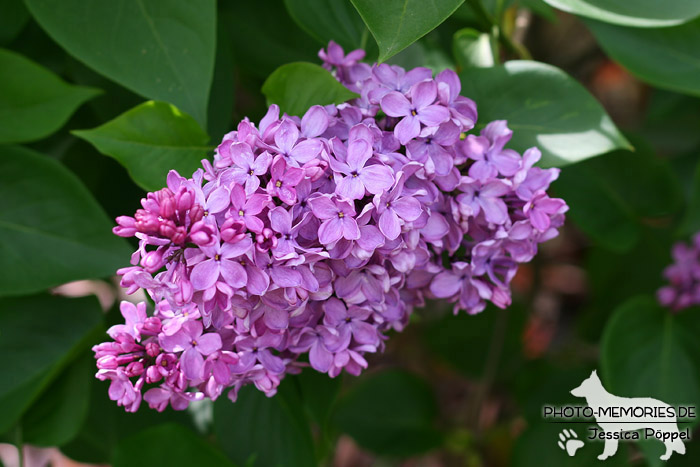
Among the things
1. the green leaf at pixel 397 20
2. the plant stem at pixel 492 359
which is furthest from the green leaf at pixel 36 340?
the plant stem at pixel 492 359

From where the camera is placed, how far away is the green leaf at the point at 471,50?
1.03m

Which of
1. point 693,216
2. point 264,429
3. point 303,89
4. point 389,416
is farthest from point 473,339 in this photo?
point 303,89

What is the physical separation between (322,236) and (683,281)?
977 mm

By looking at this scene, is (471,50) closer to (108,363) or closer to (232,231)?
→ (232,231)

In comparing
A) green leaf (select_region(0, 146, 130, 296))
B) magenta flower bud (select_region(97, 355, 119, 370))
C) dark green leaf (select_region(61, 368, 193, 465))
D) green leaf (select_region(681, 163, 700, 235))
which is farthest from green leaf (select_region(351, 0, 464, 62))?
dark green leaf (select_region(61, 368, 193, 465))

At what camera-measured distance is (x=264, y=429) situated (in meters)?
1.12

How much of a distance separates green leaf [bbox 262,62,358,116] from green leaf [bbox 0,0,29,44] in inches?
22.5

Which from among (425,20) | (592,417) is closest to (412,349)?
(592,417)

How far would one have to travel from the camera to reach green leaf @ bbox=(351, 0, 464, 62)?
27.3 inches


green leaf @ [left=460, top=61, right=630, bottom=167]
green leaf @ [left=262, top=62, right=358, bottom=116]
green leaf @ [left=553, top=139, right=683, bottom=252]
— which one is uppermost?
green leaf @ [left=262, top=62, right=358, bottom=116]

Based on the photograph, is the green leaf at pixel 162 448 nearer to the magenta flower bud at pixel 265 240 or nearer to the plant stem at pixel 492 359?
the magenta flower bud at pixel 265 240

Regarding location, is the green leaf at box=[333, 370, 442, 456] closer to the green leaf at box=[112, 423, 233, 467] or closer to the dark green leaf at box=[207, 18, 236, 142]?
the green leaf at box=[112, 423, 233, 467]

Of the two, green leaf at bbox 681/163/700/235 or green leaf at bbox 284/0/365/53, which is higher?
green leaf at bbox 284/0/365/53

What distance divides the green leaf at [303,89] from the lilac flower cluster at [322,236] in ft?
0.08
